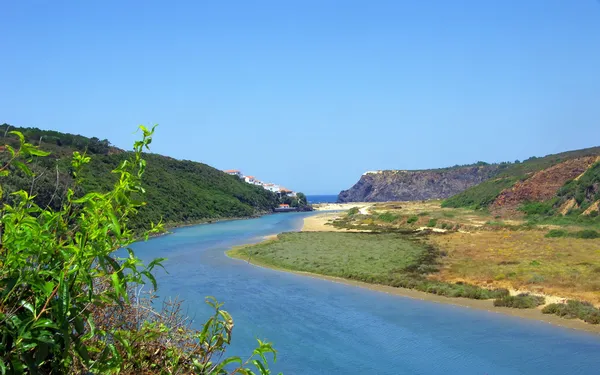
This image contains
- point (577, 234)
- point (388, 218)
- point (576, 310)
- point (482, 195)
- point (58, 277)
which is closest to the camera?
point (58, 277)

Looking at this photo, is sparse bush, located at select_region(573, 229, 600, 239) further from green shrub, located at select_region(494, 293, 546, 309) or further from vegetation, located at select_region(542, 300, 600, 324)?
vegetation, located at select_region(542, 300, 600, 324)

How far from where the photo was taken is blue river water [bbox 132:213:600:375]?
1345 cm

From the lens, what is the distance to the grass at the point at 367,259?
858 inches

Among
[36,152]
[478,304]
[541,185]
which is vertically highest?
[541,185]

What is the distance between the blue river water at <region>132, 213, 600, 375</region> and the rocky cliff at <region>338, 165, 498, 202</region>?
11119 centimetres

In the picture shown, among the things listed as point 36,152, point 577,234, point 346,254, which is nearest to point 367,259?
point 346,254

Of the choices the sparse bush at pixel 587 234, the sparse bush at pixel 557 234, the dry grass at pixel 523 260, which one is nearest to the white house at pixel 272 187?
the dry grass at pixel 523 260

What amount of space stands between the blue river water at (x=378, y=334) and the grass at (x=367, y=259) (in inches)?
66.9

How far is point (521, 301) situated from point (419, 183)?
12454 cm

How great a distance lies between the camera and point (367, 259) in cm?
2873

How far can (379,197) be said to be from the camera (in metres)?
148

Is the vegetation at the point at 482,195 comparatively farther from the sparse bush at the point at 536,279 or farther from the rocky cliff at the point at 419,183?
the rocky cliff at the point at 419,183

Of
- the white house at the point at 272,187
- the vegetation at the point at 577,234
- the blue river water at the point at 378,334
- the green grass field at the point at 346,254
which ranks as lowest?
the blue river water at the point at 378,334

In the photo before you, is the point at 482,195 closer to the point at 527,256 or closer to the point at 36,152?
the point at 527,256
